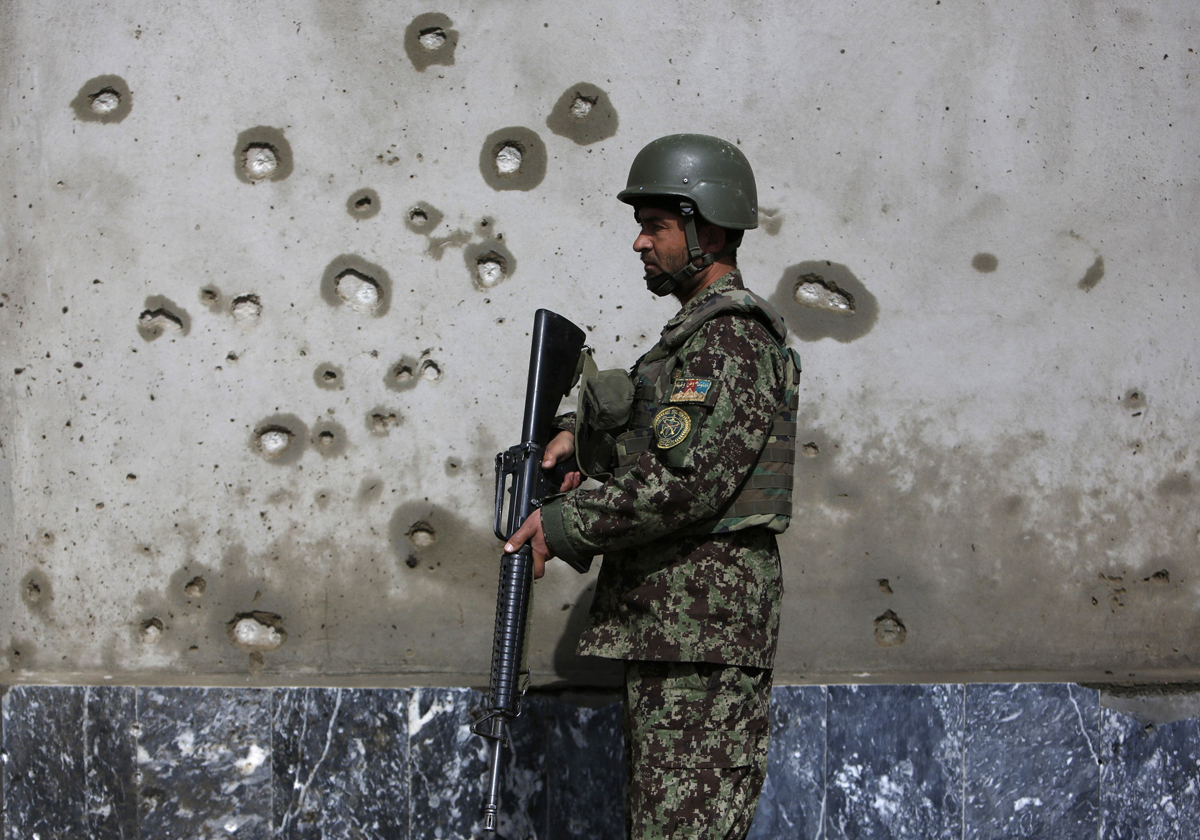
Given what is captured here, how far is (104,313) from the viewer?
254 cm

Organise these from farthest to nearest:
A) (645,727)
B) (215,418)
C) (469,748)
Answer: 1. (215,418)
2. (469,748)
3. (645,727)

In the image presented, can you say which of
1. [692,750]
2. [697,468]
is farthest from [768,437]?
[692,750]

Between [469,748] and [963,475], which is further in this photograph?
[963,475]

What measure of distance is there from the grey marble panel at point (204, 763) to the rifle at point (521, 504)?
771 millimetres

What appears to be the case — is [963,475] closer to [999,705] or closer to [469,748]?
[999,705]

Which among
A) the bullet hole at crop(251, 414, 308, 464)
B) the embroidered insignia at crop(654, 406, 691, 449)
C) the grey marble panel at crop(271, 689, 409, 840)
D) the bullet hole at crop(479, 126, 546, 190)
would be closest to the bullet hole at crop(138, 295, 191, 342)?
the bullet hole at crop(251, 414, 308, 464)

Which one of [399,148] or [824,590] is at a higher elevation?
[399,148]

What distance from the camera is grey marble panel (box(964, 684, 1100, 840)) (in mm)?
2404

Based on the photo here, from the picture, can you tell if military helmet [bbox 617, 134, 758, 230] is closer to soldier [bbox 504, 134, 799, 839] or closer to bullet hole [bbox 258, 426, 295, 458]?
soldier [bbox 504, 134, 799, 839]

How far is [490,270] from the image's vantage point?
8.39 feet

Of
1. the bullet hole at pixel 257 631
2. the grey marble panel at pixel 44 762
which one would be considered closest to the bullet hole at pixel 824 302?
the bullet hole at pixel 257 631

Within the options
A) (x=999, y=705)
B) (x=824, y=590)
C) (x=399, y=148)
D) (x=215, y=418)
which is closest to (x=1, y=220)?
Result: (x=215, y=418)

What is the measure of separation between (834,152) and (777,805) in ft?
5.46

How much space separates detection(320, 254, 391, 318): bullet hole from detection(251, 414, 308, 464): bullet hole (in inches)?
12.9
